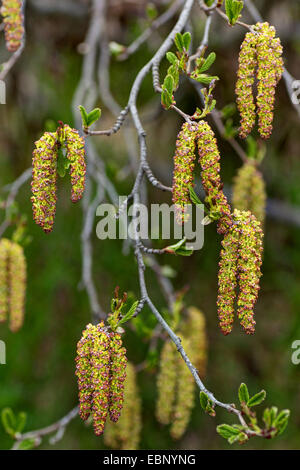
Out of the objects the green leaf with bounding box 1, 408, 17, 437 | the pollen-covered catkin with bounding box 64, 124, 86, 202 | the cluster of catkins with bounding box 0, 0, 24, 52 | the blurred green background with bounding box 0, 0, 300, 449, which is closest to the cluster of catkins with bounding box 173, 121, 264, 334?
the pollen-covered catkin with bounding box 64, 124, 86, 202

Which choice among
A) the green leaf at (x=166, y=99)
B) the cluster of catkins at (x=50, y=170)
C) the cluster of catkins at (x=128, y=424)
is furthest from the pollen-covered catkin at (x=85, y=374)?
the cluster of catkins at (x=128, y=424)

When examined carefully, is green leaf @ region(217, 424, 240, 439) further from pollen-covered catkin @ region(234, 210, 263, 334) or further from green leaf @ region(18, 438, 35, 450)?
green leaf @ region(18, 438, 35, 450)

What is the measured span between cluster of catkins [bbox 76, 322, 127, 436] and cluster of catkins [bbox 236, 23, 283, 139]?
1.06 ft

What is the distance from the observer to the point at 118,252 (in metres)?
2.20

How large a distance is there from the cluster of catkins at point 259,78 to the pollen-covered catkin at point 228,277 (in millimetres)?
139

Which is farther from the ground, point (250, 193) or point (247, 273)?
point (250, 193)

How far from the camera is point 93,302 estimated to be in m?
1.23

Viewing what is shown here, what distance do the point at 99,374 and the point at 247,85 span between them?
0.42 meters

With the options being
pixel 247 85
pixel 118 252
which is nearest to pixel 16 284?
pixel 247 85

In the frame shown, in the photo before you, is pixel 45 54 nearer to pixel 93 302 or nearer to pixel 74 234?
pixel 74 234

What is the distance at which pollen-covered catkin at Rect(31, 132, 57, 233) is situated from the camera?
0.75 meters

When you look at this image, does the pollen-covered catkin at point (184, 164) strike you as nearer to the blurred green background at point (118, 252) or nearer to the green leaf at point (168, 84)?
the green leaf at point (168, 84)

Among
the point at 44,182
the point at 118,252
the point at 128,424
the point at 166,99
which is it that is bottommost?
the point at 128,424

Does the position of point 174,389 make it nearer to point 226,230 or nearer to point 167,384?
point 167,384
